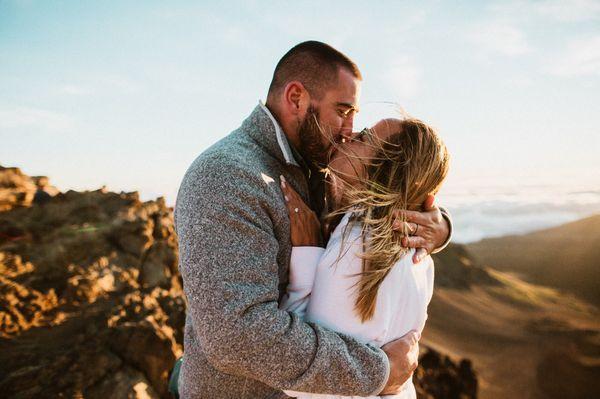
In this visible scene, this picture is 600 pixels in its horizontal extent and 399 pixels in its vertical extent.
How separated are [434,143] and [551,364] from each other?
6985 millimetres

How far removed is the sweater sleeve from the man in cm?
5

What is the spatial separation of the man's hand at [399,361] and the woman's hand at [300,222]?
606 millimetres

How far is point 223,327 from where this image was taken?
1.51m

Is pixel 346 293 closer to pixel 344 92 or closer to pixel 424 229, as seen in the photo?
pixel 424 229

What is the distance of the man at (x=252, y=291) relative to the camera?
5.04 ft

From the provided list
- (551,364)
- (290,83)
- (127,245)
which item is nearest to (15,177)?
(127,245)

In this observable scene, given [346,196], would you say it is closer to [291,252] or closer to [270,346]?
[291,252]

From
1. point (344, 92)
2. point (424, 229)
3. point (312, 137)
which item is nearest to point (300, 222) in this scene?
point (312, 137)

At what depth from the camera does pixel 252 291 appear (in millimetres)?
1551

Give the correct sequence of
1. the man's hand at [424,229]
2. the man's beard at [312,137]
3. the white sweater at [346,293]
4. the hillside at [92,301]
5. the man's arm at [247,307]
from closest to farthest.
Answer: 1. the man's arm at [247,307]
2. the white sweater at [346,293]
3. the man's hand at [424,229]
4. the man's beard at [312,137]
5. the hillside at [92,301]

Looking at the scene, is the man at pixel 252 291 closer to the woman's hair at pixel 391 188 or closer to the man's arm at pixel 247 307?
the man's arm at pixel 247 307

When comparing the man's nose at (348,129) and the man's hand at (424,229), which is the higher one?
the man's nose at (348,129)

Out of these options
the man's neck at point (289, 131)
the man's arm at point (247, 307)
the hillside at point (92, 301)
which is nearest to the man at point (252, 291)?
the man's arm at point (247, 307)

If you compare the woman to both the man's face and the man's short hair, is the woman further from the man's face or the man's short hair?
the man's short hair
